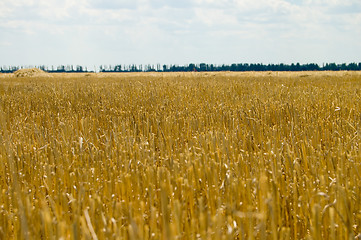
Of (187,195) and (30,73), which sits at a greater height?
(30,73)

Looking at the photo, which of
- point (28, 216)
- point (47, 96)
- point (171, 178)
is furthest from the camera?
point (47, 96)

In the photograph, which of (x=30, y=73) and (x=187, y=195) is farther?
(x=30, y=73)

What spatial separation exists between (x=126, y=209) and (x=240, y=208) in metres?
0.54

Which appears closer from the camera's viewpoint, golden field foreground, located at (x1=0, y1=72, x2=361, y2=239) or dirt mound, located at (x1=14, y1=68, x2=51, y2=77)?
golden field foreground, located at (x1=0, y1=72, x2=361, y2=239)

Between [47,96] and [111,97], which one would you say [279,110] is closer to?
[111,97]

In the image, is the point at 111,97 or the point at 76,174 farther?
the point at 111,97

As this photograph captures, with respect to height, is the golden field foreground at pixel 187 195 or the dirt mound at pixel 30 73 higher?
the dirt mound at pixel 30 73

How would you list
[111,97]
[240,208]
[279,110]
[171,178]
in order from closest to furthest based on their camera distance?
[240,208], [171,178], [279,110], [111,97]

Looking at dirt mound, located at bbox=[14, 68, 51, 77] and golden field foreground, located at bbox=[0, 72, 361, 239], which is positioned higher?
dirt mound, located at bbox=[14, 68, 51, 77]

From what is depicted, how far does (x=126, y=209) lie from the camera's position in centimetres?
172

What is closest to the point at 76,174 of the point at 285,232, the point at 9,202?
the point at 9,202

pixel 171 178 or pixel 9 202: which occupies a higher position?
pixel 171 178

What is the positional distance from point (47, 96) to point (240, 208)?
6498 millimetres

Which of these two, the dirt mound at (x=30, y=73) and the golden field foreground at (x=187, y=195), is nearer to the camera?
the golden field foreground at (x=187, y=195)
